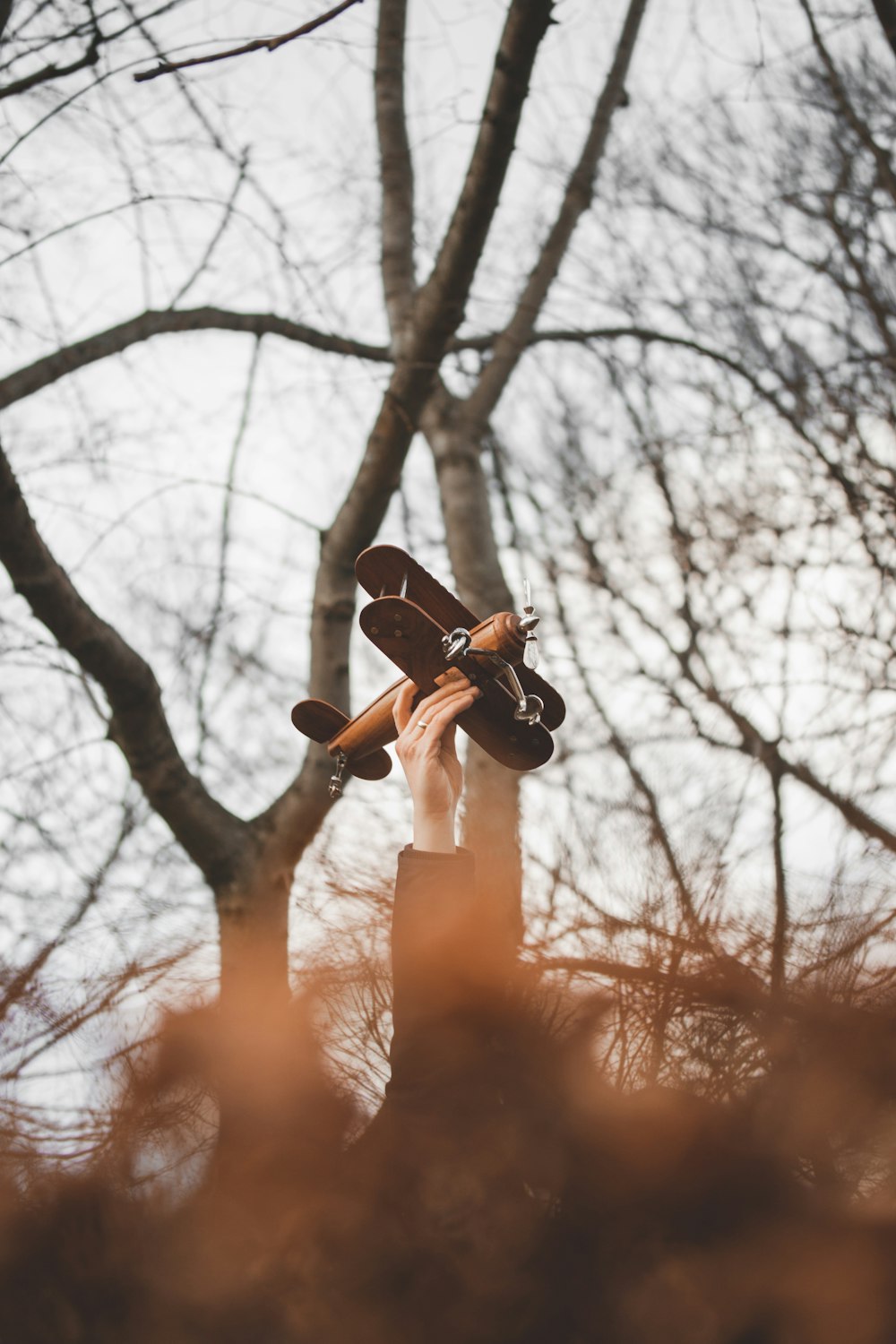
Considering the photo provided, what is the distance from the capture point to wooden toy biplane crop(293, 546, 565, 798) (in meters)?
1.53

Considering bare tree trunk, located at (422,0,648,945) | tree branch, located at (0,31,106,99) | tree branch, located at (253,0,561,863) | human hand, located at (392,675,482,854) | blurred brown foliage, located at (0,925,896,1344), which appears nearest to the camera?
blurred brown foliage, located at (0,925,896,1344)

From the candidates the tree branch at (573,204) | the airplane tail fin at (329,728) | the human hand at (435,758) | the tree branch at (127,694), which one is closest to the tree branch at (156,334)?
the tree branch at (127,694)

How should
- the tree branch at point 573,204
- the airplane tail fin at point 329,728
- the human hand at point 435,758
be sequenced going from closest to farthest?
the human hand at point 435,758, the airplane tail fin at point 329,728, the tree branch at point 573,204

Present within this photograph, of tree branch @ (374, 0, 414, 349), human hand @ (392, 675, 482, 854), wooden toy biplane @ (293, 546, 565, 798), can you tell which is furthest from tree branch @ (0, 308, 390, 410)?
human hand @ (392, 675, 482, 854)

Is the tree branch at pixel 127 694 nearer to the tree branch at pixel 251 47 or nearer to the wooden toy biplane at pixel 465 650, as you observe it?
the tree branch at pixel 251 47

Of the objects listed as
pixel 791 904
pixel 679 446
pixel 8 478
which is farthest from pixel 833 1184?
pixel 679 446

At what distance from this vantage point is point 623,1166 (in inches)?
38.9

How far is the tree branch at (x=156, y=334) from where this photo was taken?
2.93m

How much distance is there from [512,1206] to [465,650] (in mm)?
778

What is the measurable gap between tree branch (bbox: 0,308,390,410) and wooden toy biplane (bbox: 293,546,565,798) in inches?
70.7

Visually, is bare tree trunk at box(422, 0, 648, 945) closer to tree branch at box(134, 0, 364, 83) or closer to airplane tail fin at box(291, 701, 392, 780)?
airplane tail fin at box(291, 701, 392, 780)

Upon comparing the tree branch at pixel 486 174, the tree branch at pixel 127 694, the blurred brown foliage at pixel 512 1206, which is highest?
the tree branch at pixel 486 174

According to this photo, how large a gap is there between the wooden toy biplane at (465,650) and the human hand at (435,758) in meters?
0.03

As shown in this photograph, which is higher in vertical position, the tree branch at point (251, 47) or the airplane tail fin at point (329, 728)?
the tree branch at point (251, 47)
